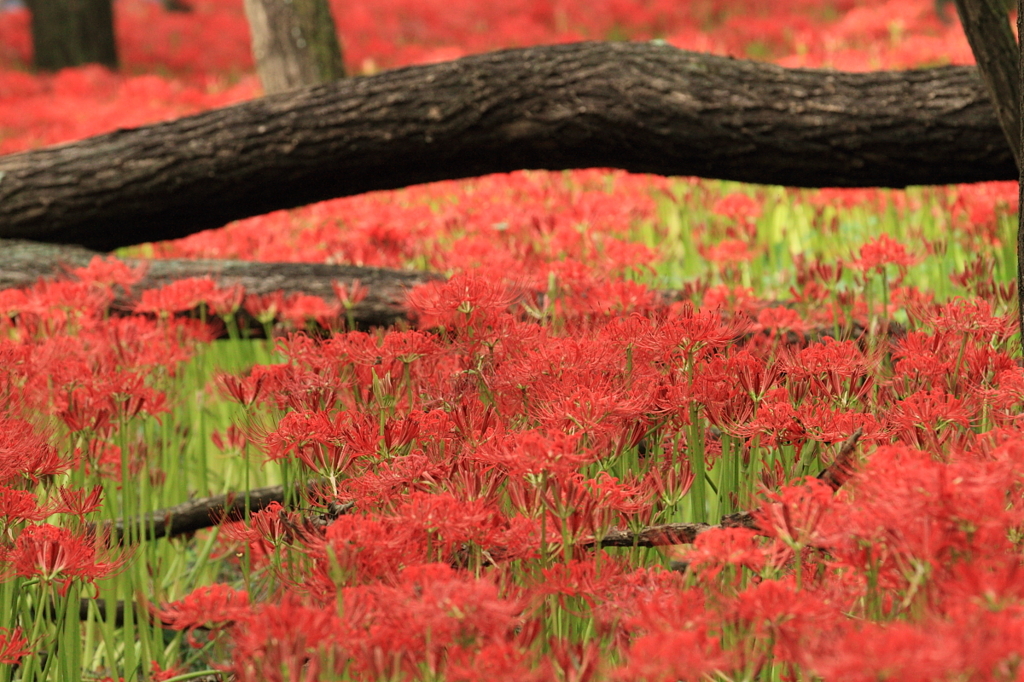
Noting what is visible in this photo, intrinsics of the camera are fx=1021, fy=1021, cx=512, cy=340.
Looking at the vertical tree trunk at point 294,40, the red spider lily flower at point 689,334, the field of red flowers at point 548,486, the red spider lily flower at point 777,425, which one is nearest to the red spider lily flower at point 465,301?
the field of red flowers at point 548,486

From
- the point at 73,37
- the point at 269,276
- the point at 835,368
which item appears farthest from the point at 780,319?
the point at 73,37

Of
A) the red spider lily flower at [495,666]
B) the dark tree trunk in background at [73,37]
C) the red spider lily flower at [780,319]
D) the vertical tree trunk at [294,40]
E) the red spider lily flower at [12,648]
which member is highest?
the dark tree trunk in background at [73,37]

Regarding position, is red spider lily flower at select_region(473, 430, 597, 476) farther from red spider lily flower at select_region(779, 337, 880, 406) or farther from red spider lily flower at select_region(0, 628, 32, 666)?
red spider lily flower at select_region(0, 628, 32, 666)

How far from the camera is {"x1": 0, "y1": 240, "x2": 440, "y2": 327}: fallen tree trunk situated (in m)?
3.86

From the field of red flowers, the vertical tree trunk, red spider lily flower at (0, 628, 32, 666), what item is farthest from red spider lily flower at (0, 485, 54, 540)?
the vertical tree trunk

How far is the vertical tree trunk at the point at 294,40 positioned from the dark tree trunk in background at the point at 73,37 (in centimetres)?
706

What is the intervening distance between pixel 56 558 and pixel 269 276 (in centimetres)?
251

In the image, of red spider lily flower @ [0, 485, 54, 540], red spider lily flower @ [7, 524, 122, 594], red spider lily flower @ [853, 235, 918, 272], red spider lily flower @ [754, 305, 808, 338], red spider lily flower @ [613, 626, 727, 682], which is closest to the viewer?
red spider lily flower @ [613, 626, 727, 682]

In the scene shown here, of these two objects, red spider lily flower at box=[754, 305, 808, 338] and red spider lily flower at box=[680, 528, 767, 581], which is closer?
red spider lily flower at box=[680, 528, 767, 581]

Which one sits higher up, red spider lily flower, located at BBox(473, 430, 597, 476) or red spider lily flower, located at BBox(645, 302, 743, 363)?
red spider lily flower, located at BBox(645, 302, 743, 363)

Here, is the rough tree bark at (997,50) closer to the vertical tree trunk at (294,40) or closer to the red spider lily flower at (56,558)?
the red spider lily flower at (56,558)

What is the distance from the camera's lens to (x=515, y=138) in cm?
403

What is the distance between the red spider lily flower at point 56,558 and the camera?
1512 mm

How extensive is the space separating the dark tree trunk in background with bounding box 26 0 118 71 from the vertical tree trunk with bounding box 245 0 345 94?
7.06 m
